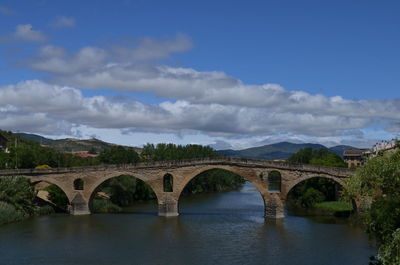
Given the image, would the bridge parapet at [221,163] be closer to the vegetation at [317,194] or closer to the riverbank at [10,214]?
the riverbank at [10,214]

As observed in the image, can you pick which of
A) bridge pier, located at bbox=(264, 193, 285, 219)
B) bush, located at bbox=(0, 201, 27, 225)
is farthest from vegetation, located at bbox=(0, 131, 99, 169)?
bridge pier, located at bbox=(264, 193, 285, 219)

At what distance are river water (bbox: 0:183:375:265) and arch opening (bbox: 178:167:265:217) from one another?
3.54 meters

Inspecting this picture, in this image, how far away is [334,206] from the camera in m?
50.2

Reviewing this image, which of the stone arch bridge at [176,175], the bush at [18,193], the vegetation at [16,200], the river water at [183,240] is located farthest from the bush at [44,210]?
the stone arch bridge at [176,175]

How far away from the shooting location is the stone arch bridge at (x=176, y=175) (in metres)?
45.8

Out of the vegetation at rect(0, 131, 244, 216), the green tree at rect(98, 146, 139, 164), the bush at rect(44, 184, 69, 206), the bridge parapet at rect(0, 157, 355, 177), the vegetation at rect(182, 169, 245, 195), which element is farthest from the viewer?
the vegetation at rect(182, 169, 245, 195)

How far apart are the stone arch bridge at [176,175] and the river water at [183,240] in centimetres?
179

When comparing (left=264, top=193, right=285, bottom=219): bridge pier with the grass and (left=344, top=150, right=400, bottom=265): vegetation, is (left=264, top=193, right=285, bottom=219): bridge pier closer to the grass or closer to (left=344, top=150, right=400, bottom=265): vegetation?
the grass

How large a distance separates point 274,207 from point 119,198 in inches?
805

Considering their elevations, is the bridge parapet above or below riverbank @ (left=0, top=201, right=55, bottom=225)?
above

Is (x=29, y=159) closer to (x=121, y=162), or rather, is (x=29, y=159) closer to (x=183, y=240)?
(x=121, y=162)

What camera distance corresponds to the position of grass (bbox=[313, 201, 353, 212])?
48.7 meters

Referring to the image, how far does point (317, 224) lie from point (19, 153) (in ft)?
143

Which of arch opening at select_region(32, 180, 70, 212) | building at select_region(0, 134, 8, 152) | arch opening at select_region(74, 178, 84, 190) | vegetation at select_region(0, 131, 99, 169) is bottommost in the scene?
arch opening at select_region(32, 180, 70, 212)
